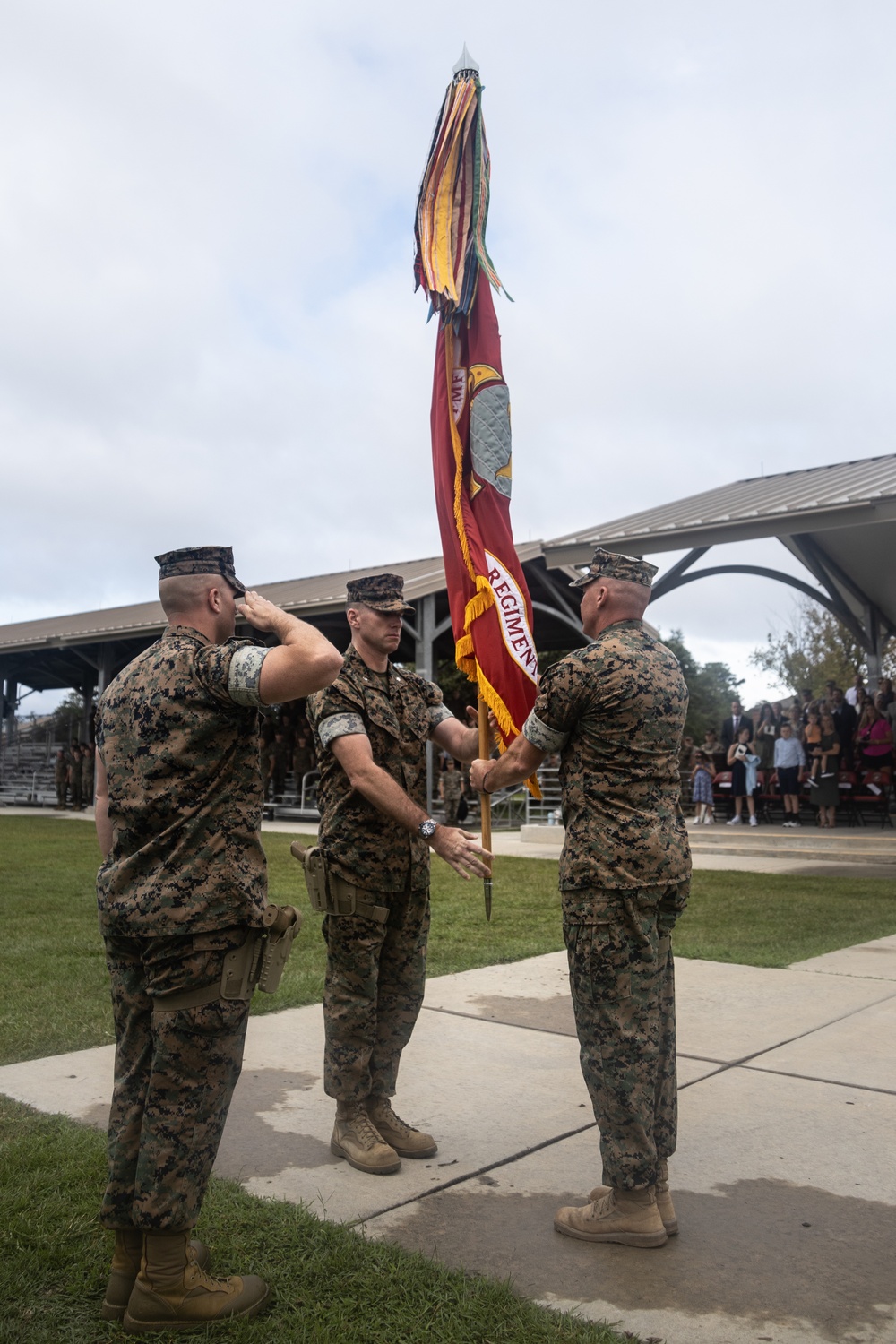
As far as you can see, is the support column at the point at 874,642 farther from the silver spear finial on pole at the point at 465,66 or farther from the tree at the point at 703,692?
the tree at the point at 703,692

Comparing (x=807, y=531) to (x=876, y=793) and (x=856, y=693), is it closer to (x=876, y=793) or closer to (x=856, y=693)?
(x=876, y=793)

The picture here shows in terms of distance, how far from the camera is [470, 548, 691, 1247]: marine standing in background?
3.30 metres

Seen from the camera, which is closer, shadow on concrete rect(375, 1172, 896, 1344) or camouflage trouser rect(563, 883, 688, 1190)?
shadow on concrete rect(375, 1172, 896, 1344)

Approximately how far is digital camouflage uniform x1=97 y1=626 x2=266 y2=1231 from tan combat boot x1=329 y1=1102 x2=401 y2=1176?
3.46 ft

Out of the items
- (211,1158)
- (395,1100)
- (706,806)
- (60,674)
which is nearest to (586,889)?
(211,1158)

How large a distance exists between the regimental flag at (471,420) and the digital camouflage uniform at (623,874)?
1.43 meters

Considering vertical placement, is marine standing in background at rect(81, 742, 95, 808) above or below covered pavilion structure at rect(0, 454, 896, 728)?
below

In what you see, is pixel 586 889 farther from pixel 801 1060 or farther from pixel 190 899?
pixel 801 1060

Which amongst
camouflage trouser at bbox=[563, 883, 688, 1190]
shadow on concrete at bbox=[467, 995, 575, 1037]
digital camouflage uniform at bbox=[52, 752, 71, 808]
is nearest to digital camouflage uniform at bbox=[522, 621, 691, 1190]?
camouflage trouser at bbox=[563, 883, 688, 1190]

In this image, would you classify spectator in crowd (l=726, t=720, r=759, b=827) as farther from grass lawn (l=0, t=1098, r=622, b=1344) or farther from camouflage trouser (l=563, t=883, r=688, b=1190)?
grass lawn (l=0, t=1098, r=622, b=1344)

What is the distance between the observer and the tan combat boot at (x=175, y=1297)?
278 centimetres

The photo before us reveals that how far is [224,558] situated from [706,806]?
15.9 meters

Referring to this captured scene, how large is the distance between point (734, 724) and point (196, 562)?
1659 centimetres

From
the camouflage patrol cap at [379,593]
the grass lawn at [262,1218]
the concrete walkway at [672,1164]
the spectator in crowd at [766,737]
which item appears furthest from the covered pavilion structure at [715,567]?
the camouflage patrol cap at [379,593]
